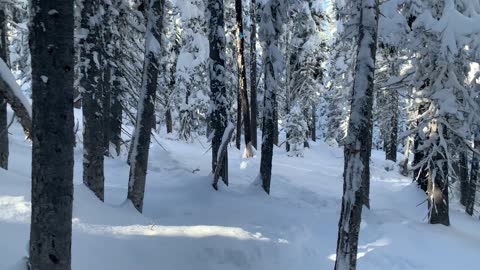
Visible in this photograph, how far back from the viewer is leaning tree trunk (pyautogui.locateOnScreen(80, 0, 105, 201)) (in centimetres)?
848

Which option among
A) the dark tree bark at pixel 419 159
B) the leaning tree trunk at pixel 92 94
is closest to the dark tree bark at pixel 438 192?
the dark tree bark at pixel 419 159

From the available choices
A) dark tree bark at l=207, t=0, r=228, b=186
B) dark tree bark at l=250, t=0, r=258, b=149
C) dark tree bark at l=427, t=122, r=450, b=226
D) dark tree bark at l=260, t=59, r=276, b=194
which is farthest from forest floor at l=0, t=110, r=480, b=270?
dark tree bark at l=250, t=0, r=258, b=149

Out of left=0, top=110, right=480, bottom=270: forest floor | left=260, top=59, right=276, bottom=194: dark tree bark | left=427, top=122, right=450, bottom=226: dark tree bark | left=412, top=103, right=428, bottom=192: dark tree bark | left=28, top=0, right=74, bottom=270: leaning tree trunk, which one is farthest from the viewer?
left=260, top=59, right=276, bottom=194: dark tree bark

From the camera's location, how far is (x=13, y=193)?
6.29 m

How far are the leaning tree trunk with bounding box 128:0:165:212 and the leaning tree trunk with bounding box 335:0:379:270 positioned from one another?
3904mm

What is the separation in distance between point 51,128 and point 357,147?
481 centimetres

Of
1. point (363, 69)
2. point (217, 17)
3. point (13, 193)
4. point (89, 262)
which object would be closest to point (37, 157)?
point (89, 262)

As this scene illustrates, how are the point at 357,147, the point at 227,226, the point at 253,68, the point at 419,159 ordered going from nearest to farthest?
the point at 357,147 → the point at 227,226 → the point at 419,159 → the point at 253,68

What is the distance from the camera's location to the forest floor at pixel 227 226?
6.16 metres

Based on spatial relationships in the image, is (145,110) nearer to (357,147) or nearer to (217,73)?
(357,147)

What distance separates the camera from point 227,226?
8906 millimetres

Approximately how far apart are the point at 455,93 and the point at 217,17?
6.63m

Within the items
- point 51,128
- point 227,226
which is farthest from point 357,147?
point 51,128

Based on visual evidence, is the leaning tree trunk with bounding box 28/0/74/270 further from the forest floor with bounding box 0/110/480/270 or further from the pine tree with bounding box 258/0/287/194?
the pine tree with bounding box 258/0/287/194
